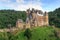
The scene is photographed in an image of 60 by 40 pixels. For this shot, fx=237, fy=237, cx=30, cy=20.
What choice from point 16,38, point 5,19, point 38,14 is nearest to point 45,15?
point 38,14

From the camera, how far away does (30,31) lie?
5991cm

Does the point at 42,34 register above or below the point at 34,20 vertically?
below

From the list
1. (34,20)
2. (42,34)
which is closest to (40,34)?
(42,34)

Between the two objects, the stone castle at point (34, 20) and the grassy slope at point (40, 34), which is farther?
the stone castle at point (34, 20)

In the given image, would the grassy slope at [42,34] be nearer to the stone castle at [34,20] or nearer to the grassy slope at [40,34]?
the grassy slope at [40,34]

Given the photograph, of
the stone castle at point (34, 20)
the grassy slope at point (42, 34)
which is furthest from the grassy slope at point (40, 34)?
the stone castle at point (34, 20)

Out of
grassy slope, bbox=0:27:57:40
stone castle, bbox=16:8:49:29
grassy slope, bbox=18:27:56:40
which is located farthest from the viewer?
stone castle, bbox=16:8:49:29

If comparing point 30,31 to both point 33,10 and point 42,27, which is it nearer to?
point 42,27

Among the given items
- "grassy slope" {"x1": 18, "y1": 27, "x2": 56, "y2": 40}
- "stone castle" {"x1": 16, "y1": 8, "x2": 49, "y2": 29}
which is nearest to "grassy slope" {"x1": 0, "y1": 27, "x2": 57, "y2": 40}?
"grassy slope" {"x1": 18, "y1": 27, "x2": 56, "y2": 40}

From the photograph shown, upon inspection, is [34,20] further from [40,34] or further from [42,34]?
[42,34]

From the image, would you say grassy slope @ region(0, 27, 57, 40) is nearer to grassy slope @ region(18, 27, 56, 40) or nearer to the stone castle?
grassy slope @ region(18, 27, 56, 40)

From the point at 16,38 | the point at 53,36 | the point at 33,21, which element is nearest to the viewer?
the point at 16,38

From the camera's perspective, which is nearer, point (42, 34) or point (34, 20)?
point (42, 34)

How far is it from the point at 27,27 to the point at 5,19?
163 feet
